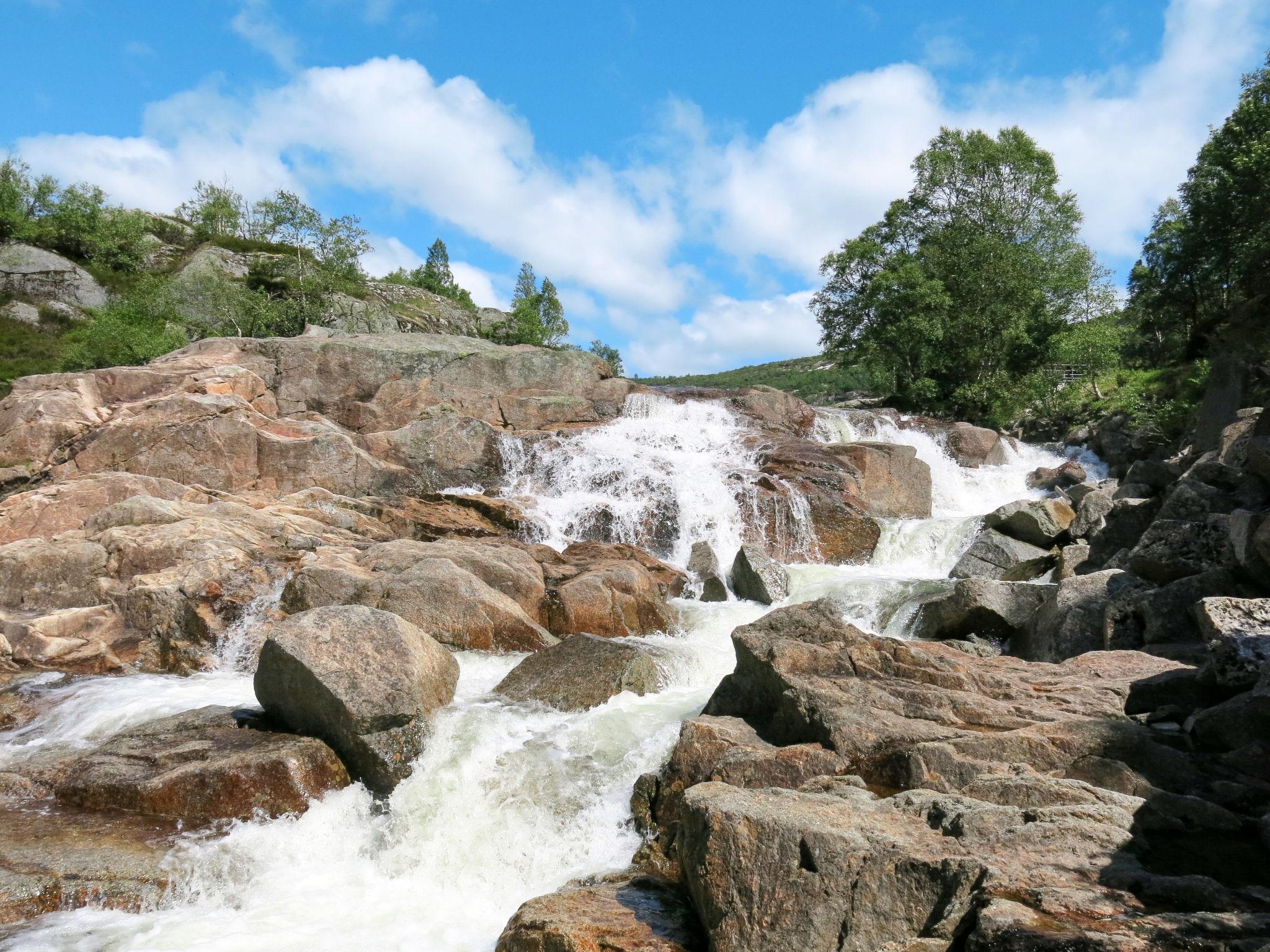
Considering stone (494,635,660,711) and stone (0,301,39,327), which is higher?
stone (0,301,39,327)

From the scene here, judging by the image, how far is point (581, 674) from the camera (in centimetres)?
1061

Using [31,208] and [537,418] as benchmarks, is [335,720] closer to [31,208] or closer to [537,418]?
[537,418]

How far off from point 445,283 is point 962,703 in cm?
8466

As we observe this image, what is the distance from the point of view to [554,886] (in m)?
7.14

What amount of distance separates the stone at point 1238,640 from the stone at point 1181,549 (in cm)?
317

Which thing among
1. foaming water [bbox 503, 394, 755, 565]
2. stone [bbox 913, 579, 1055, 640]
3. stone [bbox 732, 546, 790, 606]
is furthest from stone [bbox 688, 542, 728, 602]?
stone [bbox 913, 579, 1055, 640]

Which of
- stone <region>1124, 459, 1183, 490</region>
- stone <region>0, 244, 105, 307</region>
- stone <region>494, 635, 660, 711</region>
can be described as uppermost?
stone <region>0, 244, 105, 307</region>

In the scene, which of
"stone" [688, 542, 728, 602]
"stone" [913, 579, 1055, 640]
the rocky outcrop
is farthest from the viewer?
"stone" [688, 542, 728, 602]

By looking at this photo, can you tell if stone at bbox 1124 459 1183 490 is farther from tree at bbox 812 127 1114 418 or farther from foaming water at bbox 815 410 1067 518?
tree at bbox 812 127 1114 418

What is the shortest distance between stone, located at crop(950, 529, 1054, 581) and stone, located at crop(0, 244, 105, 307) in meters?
53.6

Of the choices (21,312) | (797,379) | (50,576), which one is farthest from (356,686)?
(797,379)

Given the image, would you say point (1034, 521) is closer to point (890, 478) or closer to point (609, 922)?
point (890, 478)

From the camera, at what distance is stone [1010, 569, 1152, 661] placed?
37.0 ft

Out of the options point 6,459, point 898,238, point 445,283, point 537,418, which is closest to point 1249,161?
point 898,238
